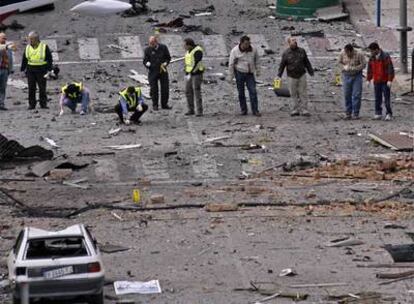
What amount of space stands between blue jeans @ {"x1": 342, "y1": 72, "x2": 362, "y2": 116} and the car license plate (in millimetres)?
13951

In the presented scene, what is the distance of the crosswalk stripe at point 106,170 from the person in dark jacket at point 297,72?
5279mm

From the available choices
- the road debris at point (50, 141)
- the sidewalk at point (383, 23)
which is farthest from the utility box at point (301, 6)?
the road debris at point (50, 141)

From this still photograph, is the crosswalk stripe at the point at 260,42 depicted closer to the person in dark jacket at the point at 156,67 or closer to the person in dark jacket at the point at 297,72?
the person in dark jacket at the point at 156,67

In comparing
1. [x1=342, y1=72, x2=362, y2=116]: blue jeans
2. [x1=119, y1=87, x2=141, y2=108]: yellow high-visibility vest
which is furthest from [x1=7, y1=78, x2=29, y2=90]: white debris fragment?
[x1=342, y1=72, x2=362, y2=116]: blue jeans

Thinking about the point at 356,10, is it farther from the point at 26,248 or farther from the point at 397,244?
the point at 26,248

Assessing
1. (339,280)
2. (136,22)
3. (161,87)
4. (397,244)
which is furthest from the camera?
(136,22)

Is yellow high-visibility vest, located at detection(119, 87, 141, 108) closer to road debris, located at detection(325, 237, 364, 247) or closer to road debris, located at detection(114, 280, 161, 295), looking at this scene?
road debris, located at detection(325, 237, 364, 247)

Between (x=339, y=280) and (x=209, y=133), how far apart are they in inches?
415

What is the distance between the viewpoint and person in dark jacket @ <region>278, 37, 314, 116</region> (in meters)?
28.8

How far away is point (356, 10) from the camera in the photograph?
41.5 metres

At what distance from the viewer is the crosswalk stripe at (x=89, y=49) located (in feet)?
121

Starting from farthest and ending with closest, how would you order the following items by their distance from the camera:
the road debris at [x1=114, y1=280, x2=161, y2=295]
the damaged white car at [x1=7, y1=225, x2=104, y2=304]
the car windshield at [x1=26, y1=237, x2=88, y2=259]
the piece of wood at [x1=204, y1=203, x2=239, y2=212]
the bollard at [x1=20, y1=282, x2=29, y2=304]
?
the piece of wood at [x1=204, y1=203, x2=239, y2=212], the road debris at [x1=114, y1=280, x2=161, y2=295], the car windshield at [x1=26, y1=237, x2=88, y2=259], the damaged white car at [x1=7, y1=225, x2=104, y2=304], the bollard at [x1=20, y1=282, x2=29, y2=304]

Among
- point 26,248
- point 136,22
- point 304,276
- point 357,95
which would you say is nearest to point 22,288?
point 26,248

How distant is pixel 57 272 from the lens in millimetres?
15359
